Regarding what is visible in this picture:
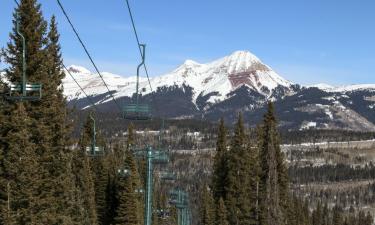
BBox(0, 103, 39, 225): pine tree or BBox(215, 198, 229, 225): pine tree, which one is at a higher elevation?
BBox(0, 103, 39, 225): pine tree

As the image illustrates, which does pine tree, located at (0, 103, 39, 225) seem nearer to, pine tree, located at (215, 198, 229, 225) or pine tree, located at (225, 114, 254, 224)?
pine tree, located at (225, 114, 254, 224)

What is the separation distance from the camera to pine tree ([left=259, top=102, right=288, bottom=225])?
63500 mm

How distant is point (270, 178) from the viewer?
215 ft

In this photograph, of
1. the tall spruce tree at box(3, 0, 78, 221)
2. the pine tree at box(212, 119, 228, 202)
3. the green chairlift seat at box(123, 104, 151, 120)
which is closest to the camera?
the green chairlift seat at box(123, 104, 151, 120)

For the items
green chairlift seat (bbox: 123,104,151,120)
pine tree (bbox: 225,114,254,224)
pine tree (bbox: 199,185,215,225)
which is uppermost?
green chairlift seat (bbox: 123,104,151,120)

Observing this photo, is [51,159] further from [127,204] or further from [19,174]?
[127,204]

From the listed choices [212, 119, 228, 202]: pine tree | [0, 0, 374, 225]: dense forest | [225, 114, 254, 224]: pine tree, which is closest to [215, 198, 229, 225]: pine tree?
[225, 114, 254, 224]: pine tree

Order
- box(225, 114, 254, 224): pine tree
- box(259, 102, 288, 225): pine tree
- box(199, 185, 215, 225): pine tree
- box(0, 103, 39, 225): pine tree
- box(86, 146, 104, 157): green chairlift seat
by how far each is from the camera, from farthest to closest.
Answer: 1. box(199, 185, 215, 225): pine tree
2. box(225, 114, 254, 224): pine tree
3. box(259, 102, 288, 225): pine tree
4. box(86, 146, 104, 157): green chairlift seat
5. box(0, 103, 39, 225): pine tree

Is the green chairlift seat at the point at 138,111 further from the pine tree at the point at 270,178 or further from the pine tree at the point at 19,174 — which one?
the pine tree at the point at 270,178

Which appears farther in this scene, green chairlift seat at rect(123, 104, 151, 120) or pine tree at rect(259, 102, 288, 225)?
pine tree at rect(259, 102, 288, 225)

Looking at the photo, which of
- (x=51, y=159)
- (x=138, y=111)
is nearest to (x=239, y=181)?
(x=51, y=159)

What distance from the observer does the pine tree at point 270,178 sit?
63.5 m

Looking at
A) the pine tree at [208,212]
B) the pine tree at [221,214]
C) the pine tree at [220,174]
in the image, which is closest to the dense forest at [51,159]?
the pine tree at [221,214]

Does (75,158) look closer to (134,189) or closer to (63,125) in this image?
(134,189)
